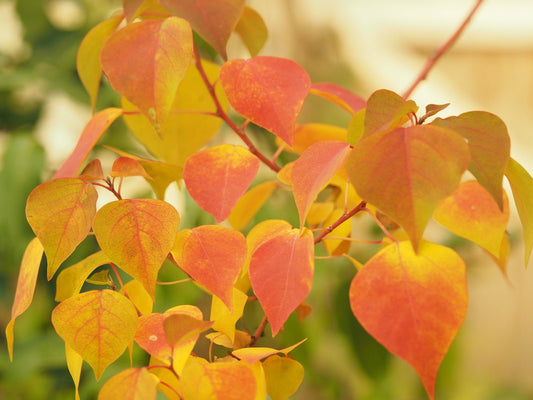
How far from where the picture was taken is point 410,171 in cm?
16

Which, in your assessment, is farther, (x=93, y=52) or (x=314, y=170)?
(x=93, y=52)

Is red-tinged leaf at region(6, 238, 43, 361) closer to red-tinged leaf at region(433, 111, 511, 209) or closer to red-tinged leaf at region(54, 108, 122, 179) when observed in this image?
red-tinged leaf at region(54, 108, 122, 179)

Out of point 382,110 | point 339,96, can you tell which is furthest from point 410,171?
point 339,96

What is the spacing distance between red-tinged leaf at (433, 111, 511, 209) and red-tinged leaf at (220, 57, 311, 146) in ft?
0.19

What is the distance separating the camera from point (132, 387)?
18 cm

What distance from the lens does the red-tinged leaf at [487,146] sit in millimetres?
185

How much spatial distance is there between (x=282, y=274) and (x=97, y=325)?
2.7 inches

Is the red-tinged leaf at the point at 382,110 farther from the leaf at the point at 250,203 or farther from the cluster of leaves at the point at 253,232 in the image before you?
the leaf at the point at 250,203

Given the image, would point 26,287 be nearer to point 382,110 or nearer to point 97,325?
point 97,325

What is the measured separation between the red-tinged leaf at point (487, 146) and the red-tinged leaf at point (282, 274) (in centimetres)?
6

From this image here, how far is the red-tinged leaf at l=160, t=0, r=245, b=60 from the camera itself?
21cm

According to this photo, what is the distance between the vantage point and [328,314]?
87cm

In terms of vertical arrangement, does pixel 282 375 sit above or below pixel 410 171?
below

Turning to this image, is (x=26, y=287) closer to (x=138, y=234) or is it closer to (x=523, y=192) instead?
(x=138, y=234)
